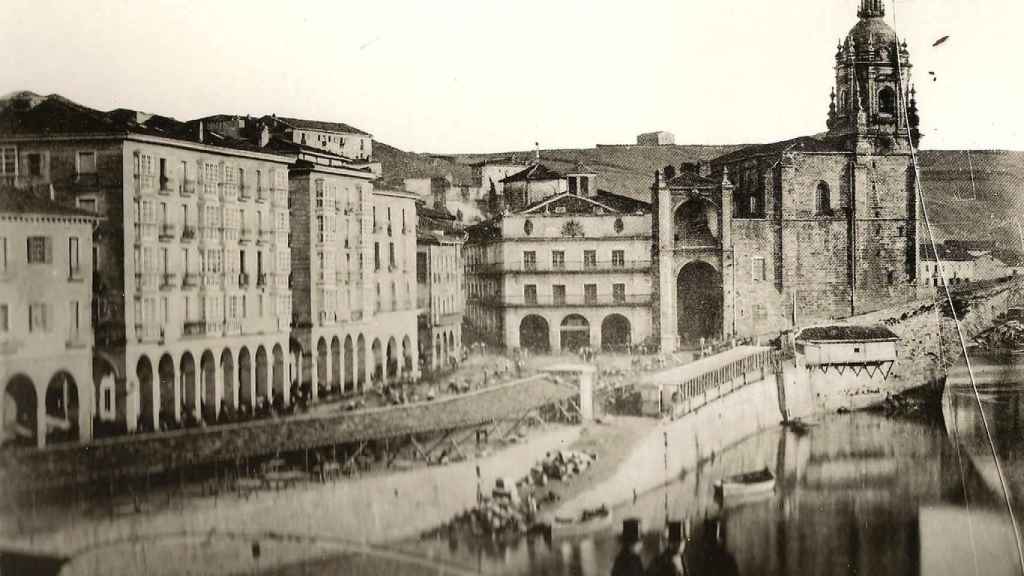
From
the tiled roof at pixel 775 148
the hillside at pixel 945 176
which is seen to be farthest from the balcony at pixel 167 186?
the tiled roof at pixel 775 148

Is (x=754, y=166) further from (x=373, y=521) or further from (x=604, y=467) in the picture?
(x=373, y=521)

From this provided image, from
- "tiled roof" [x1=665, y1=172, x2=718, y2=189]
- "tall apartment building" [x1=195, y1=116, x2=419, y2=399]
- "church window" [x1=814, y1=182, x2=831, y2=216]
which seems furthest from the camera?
"church window" [x1=814, y1=182, x2=831, y2=216]

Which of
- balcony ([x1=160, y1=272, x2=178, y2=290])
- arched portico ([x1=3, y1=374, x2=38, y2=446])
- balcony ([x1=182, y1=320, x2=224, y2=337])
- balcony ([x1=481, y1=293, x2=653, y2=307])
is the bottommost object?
arched portico ([x1=3, y1=374, x2=38, y2=446])

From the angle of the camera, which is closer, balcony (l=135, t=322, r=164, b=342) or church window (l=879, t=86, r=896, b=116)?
balcony (l=135, t=322, r=164, b=342)

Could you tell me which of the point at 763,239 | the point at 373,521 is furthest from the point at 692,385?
the point at 373,521

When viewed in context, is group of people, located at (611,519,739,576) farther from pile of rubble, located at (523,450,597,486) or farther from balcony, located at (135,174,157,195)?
balcony, located at (135,174,157,195)

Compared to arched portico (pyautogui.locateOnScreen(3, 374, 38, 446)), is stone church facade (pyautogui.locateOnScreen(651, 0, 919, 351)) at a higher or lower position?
higher

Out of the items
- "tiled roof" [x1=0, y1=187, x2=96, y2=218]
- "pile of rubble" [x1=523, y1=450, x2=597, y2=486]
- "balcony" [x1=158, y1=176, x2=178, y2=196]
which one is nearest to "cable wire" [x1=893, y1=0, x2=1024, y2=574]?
"pile of rubble" [x1=523, y1=450, x2=597, y2=486]
